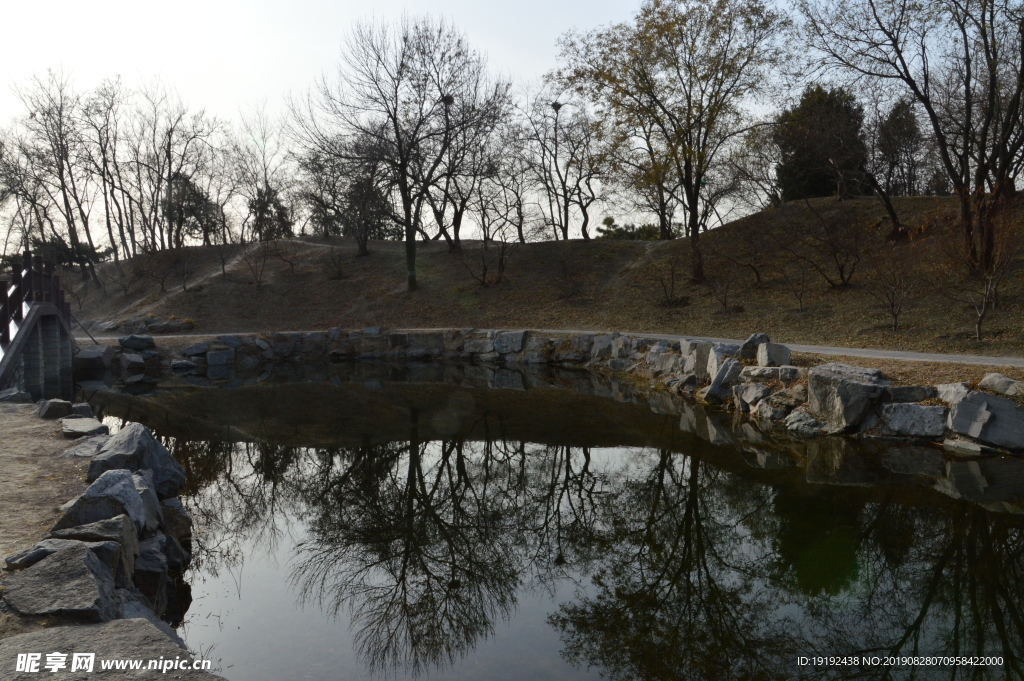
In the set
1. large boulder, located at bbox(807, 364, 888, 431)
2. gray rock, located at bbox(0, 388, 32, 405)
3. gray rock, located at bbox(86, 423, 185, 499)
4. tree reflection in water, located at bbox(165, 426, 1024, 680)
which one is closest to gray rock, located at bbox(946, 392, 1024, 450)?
large boulder, located at bbox(807, 364, 888, 431)

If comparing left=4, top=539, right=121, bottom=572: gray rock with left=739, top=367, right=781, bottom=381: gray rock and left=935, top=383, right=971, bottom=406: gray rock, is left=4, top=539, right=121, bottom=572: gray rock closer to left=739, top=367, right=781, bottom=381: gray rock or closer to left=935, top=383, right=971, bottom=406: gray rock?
left=935, top=383, right=971, bottom=406: gray rock

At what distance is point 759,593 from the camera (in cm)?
535

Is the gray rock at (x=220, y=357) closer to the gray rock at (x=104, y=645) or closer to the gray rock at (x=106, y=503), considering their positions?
the gray rock at (x=106, y=503)

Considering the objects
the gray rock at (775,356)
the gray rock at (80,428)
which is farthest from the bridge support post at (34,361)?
the gray rock at (775,356)

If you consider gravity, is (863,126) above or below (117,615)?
above

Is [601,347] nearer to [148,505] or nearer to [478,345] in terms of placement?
[478,345]

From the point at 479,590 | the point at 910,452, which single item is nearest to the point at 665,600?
the point at 479,590

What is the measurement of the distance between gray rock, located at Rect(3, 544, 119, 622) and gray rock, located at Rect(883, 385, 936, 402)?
33.2ft

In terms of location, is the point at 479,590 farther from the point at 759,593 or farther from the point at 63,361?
the point at 63,361

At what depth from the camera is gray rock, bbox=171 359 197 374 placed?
21234 millimetres

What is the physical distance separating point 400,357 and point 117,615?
1947 centimetres

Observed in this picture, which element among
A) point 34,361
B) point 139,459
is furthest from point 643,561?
point 34,361

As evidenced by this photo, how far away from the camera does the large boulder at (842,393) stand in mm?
10375

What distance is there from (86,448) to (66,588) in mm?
3614
